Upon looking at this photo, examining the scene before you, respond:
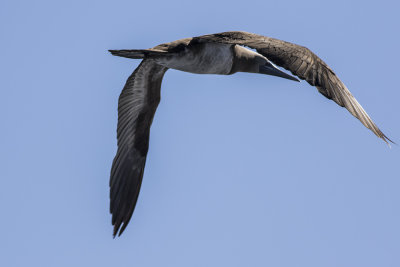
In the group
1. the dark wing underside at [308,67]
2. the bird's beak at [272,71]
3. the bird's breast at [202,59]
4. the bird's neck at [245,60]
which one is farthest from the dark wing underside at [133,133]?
the dark wing underside at [308,67]

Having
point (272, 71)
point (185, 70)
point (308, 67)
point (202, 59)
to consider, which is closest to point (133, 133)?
point (185, 70)

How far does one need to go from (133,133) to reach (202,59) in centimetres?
228

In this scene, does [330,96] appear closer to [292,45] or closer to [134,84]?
[292,45]

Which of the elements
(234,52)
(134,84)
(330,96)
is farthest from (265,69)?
(330,96)

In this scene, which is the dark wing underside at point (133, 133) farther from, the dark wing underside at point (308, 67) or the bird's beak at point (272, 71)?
the dark wing underside at point (308, 67)

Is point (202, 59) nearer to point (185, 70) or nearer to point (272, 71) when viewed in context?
point (185, 70)

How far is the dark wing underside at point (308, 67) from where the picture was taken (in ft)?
27.7

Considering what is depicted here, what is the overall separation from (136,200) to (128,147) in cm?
97

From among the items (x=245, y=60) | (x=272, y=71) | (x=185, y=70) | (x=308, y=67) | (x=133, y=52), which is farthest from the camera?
(x=272, y=71)

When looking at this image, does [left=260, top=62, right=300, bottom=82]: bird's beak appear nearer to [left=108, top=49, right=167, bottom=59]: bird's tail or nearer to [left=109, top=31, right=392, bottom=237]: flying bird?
[left=109, top=31, right=392, bottom=237]: flying bird

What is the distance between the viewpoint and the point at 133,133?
12.1 metres

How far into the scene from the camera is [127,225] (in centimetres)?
1136

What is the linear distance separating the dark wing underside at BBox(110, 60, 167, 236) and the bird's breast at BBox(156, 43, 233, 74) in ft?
3.88

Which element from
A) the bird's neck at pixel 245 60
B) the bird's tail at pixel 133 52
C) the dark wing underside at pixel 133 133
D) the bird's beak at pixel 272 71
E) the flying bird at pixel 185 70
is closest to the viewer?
the flying bird at pixel 185 70
